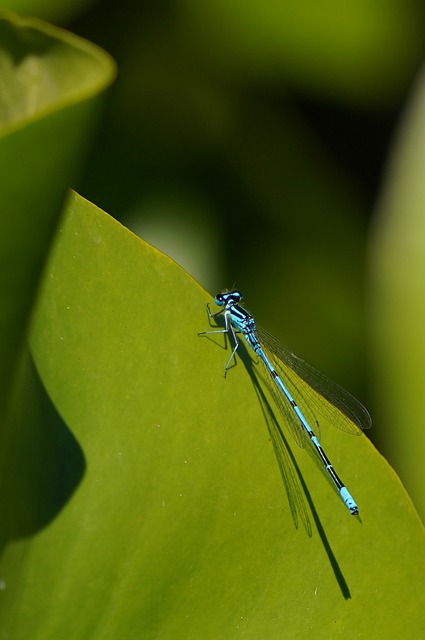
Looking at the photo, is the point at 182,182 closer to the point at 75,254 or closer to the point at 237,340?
the point at 237,340

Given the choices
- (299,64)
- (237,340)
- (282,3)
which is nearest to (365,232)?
(299,64)

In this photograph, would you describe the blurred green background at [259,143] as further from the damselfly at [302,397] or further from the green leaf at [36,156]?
the green leaf at [36,156]

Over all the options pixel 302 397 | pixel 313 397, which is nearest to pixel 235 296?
pixel 302 397

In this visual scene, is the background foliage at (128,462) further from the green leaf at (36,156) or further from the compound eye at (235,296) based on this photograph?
the compound eye at (235,296)

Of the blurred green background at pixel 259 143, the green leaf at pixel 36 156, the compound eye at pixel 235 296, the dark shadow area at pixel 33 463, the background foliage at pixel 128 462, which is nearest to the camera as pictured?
the green leaf at pixel 36 156

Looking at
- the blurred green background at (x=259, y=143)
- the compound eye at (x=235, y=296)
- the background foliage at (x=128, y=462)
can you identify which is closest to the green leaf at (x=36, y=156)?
the background foliage at (x=128, y=462)

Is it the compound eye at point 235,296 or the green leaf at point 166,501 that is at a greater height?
the green leaf at point 166,501

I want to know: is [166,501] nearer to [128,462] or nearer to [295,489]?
[128,462]

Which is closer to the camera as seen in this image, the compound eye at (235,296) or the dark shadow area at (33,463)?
the dark shadow area at (33,463)

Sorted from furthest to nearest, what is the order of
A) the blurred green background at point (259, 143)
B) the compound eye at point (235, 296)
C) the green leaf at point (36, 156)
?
1. the blurred green background at point (259, 143)
2. the compound eye at point (235, 296)
3. the green leaf at point (36, 156)
